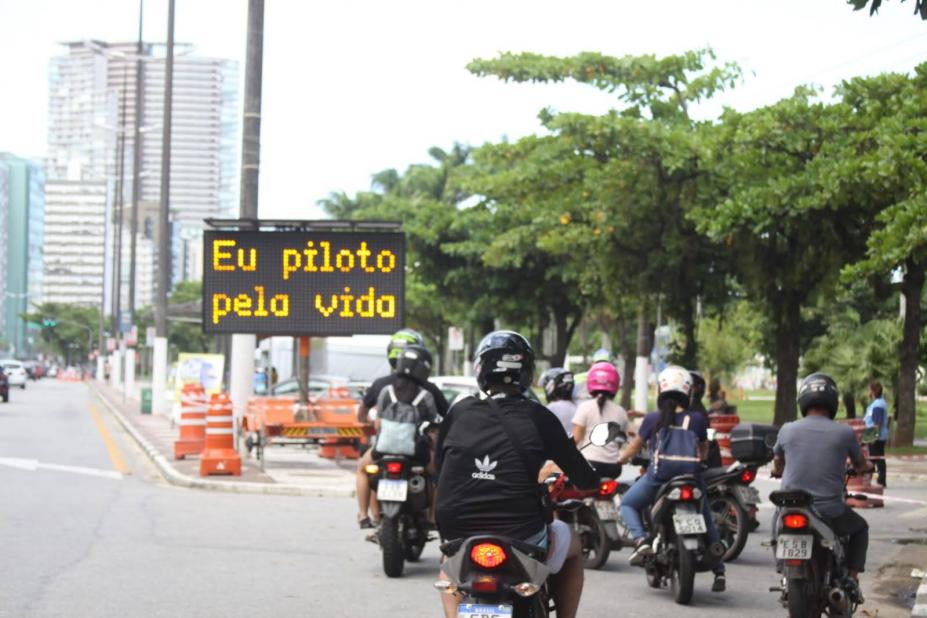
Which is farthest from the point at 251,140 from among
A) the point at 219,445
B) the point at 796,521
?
the point at 796,521

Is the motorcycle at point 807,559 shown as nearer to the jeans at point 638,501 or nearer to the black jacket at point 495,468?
the jeans at point 638,501

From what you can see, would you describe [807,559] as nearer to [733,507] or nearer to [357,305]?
[733,507]

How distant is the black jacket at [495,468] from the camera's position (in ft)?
20.9

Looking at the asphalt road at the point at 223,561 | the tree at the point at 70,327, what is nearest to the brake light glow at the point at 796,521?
the asphalt road at the point at 223,561

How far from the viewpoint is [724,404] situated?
2188 cm

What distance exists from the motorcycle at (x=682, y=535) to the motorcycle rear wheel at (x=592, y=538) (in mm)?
1356

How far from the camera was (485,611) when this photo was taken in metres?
6.08

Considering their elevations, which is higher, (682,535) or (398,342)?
(398,342)

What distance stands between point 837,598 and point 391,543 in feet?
12.3

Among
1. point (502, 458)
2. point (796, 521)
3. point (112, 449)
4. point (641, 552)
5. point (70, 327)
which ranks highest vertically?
point (70, 327)

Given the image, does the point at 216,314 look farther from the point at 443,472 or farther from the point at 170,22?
the point at 170,22

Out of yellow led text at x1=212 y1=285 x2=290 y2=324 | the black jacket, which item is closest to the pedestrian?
yellow led text at x1=212 y1=285 x2=290 y2=324

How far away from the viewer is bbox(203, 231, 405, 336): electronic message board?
21547mm

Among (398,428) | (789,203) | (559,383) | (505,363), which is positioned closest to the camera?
(505,363)
